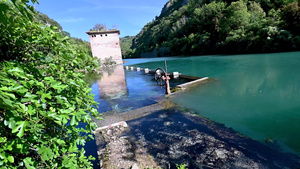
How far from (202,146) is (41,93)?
3665 millimetres

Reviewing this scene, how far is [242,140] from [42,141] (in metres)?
4.33

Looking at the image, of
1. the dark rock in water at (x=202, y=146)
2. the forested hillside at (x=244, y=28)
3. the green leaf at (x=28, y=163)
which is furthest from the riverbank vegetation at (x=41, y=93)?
the forested hillside at (x=244, y=28)

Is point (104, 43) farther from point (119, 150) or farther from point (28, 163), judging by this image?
point (28, 163)

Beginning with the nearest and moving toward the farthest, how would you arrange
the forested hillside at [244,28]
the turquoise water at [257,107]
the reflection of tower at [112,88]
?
the turquoise water at [257,107] < the reflection of tower at [112,88] < the forested hillside at [244,28]

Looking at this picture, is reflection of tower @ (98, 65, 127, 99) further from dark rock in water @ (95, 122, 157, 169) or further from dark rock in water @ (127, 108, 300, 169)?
dark rock in water @ (127, 108, 300, 169)

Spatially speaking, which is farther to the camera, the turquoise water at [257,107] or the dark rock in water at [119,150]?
the turquoise water at [257,107]

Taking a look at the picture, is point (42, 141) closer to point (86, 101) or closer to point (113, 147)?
point (86, 101)

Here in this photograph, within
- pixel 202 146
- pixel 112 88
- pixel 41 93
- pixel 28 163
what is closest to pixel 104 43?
pixel 112 88

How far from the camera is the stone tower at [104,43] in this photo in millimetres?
33844

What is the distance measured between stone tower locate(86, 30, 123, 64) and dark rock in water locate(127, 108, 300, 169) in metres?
32.4

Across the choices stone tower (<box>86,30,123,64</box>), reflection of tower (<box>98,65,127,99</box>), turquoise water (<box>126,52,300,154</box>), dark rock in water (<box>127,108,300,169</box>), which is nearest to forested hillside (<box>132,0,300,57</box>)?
turquoise water (<box>126,52,300,154</box>)

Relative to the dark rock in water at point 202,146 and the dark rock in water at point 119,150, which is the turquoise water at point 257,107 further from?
the dark rock in water at point 119,150

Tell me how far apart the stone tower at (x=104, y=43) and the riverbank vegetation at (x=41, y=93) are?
115 ft

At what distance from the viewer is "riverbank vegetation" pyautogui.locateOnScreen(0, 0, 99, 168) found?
1.11m
